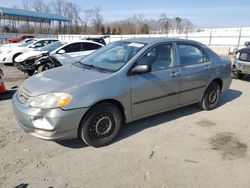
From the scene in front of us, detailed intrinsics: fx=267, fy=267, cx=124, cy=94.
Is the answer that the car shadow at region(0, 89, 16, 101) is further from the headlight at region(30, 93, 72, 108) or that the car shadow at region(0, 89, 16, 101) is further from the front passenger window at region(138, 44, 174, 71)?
the front passenger window at region(138, 44, 174, 71)

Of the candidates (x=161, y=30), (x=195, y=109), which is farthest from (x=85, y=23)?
(x=195, y=109)

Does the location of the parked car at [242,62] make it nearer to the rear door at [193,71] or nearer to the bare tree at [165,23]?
the rear door at [193,71]

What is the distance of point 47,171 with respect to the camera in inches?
136

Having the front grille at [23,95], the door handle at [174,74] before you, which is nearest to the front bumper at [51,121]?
the front grille at [23,95]

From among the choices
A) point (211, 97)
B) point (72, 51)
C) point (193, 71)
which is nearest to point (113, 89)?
point (193, 71)

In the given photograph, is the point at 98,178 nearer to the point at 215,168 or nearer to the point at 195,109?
the point at 215,168

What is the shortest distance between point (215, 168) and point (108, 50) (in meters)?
2.89

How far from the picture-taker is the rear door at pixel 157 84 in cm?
442

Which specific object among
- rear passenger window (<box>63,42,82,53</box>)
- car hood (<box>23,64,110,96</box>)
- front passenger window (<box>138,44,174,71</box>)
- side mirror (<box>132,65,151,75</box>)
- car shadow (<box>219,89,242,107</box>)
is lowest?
car shadow (<box>219,89,242,107</box>)

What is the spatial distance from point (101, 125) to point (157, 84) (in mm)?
1252

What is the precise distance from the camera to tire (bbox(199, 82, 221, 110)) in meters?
5.85

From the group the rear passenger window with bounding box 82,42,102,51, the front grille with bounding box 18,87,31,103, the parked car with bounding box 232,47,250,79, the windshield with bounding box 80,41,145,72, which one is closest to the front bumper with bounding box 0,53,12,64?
the rear passenger window with bounding box 82,42,102,51

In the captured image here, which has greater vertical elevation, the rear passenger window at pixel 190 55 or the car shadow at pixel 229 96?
the rear passenger window at pixel 190 55

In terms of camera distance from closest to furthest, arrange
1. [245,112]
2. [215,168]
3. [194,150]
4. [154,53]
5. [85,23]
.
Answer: [215,168]
[194,150]
[154,53]
[245,112]
[85,23]
